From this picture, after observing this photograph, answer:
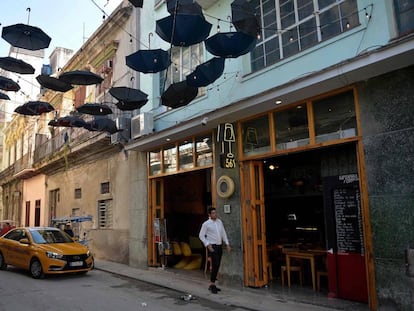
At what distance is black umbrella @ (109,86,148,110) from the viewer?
10.8m

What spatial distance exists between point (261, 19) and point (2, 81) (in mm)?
7355

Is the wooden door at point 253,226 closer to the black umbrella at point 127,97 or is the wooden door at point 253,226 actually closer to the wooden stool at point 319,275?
the wooden stool at point 319,275

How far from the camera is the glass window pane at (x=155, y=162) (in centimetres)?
1291

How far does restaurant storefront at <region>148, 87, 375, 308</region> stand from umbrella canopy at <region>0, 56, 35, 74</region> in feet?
14.8

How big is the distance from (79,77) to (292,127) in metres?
6.17

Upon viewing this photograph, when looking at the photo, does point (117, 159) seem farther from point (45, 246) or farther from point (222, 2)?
point (222, 2)

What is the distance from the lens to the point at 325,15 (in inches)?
321

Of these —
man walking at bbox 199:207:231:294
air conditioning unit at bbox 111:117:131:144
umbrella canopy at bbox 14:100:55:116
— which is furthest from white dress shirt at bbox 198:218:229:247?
umbrella canopy at bbox 14:100:55:116

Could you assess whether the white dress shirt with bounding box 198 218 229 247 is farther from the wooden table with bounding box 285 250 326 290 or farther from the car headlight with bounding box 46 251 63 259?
the car headlight with bounding box 46 251 63 259

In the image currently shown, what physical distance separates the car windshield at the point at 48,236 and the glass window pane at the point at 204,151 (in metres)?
5.03

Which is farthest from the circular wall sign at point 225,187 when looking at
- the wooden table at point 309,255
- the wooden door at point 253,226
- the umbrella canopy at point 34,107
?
the umbrella canopy at point 34,107

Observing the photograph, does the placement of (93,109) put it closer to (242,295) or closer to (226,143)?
(226,143)

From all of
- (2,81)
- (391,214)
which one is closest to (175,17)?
(391,214)

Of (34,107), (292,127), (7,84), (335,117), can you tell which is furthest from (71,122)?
(335,117)
